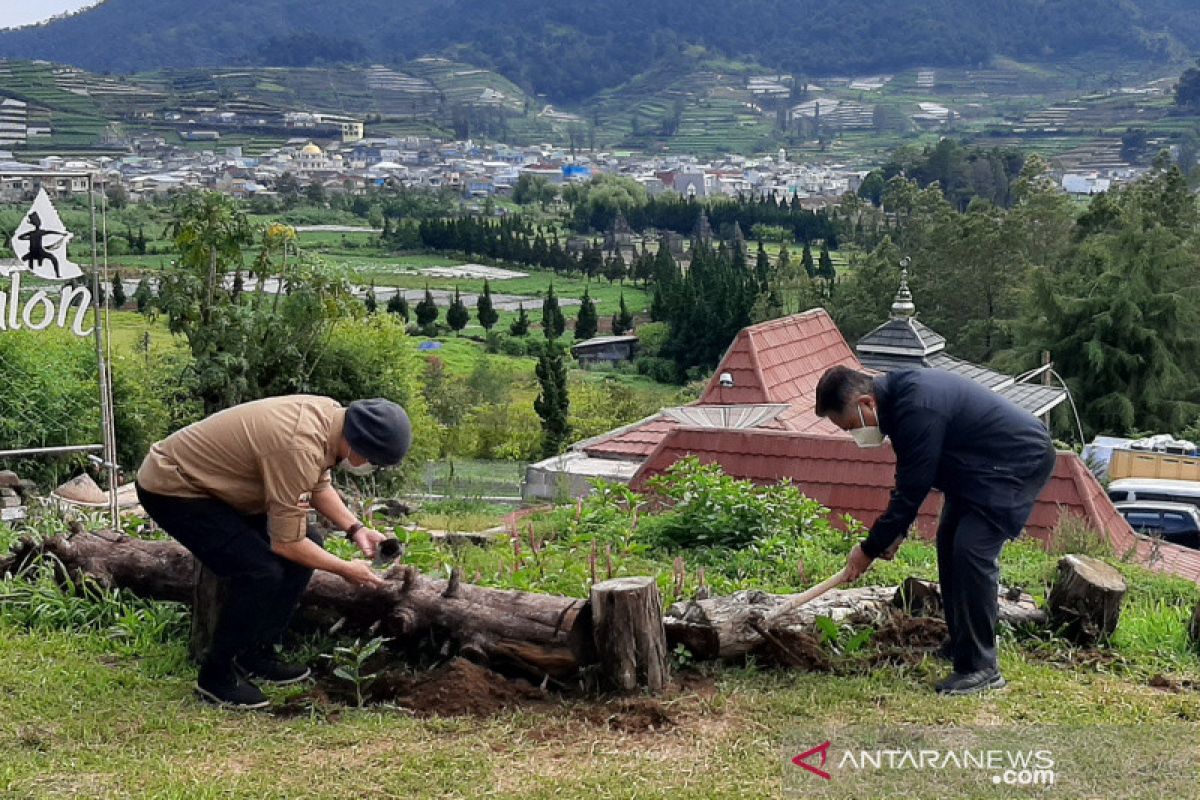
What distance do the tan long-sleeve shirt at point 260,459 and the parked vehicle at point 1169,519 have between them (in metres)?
13.5

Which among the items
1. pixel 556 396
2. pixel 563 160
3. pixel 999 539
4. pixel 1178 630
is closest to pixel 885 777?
pixel 999 539

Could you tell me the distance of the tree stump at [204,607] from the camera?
5039mm

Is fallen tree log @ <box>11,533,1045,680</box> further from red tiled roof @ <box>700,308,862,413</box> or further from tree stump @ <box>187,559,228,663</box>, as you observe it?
red tiled roof @ <box>700,308,862,413</box>

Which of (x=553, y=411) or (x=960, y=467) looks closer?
(x=960, y=467)

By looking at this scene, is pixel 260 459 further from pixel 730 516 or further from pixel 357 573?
pixel 730 516

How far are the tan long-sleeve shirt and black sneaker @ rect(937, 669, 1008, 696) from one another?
2.33 meters

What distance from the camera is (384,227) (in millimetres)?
100750

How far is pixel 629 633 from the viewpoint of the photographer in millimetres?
4680

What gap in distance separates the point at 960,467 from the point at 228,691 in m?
2.70

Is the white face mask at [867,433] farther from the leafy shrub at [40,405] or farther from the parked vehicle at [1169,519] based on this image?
the parked vehicle at [1169,519]

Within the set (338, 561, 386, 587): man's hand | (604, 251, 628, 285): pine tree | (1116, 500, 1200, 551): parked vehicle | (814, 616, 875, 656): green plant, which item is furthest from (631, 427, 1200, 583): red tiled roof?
(604, 251, 628, 285): pine tree

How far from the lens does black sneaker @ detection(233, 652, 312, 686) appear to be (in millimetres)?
4953

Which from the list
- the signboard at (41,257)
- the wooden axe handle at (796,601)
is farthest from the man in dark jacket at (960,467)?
the signboard at (41,257)

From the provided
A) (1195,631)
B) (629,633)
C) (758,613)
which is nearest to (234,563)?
(629,633)
